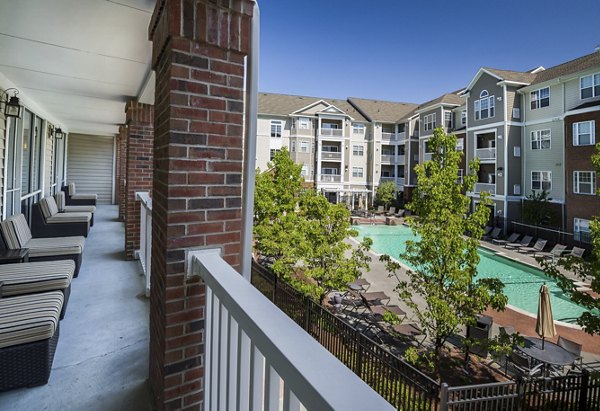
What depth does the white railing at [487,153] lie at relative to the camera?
856 inches

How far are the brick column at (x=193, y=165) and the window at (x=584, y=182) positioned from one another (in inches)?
789

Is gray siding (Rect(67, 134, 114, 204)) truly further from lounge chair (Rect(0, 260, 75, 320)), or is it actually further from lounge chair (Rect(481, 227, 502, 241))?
lounge chair (Rect(481, 227, 502, 241))

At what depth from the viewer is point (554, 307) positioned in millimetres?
10203

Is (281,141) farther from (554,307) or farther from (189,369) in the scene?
(189,369)

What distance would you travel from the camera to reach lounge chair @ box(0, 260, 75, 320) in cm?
342

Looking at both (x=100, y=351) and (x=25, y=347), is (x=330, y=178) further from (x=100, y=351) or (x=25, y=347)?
(x=25, y=347)

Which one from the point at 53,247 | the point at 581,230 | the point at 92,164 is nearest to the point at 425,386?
the point at 53,247

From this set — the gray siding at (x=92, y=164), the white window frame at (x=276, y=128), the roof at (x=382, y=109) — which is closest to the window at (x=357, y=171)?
the roof at (x=382, y=109)

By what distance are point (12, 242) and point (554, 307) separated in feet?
43.9

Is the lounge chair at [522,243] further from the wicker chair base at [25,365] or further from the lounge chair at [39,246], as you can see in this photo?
the wicker chair base at [25,365]

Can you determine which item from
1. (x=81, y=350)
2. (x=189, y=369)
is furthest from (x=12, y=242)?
(x=189, y=369)

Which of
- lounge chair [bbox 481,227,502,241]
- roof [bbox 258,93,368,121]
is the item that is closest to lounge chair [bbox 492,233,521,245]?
lounge chair [bbox 481,227,502,241]

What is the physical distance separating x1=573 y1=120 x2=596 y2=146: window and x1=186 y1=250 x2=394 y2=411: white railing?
20.5 meters

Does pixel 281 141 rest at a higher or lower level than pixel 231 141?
higher
